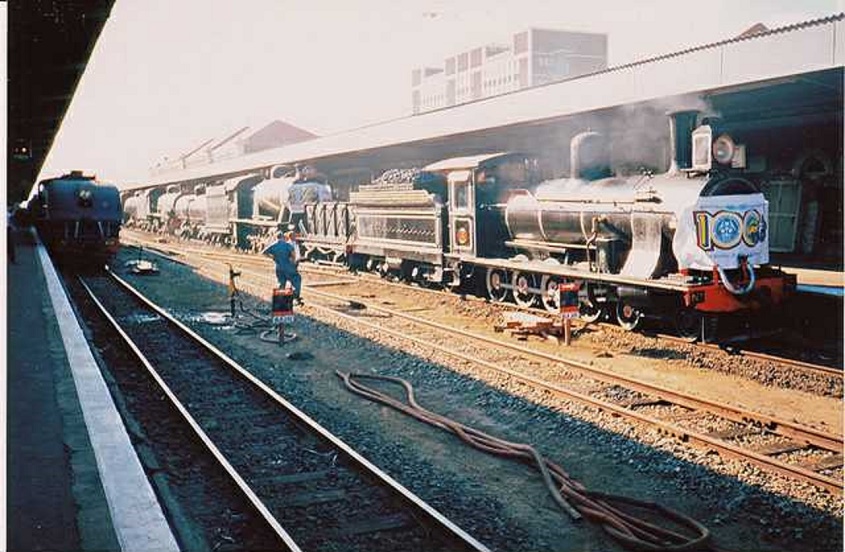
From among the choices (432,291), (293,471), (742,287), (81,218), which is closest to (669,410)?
(742,287)

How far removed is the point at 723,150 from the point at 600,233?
2475 mm

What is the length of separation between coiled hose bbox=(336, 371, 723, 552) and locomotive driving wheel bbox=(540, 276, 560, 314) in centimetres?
663

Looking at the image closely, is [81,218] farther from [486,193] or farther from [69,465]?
[69,465]

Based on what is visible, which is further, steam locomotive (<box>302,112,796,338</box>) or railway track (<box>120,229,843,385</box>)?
steam locomotive (<box>302,112,796,338</box>)

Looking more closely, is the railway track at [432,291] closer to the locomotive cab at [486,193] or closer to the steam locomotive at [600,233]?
the steam locomotive at [600,233]

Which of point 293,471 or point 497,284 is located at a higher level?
point 497,284

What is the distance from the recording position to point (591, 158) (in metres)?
13.7

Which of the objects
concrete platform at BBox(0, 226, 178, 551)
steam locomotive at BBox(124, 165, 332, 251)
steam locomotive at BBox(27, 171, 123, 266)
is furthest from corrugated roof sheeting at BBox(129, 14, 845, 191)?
concrete platform at BBox(0, 226, 178, 551)

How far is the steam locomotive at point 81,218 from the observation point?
22.0 m

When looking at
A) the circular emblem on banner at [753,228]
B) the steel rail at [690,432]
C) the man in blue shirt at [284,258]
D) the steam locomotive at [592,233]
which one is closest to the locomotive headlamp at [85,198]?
the steam locomotive at [592,233]

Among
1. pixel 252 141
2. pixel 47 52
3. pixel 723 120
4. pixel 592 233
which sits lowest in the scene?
pixel 592 233

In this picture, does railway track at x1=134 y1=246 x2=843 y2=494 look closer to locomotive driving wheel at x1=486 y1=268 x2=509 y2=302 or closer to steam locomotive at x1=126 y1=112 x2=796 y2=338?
steam locomotive at x1=126 y1=112 x2=796 y2=338

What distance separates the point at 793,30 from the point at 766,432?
25.7ft

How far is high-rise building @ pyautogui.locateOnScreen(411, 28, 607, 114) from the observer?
25.9 metres
